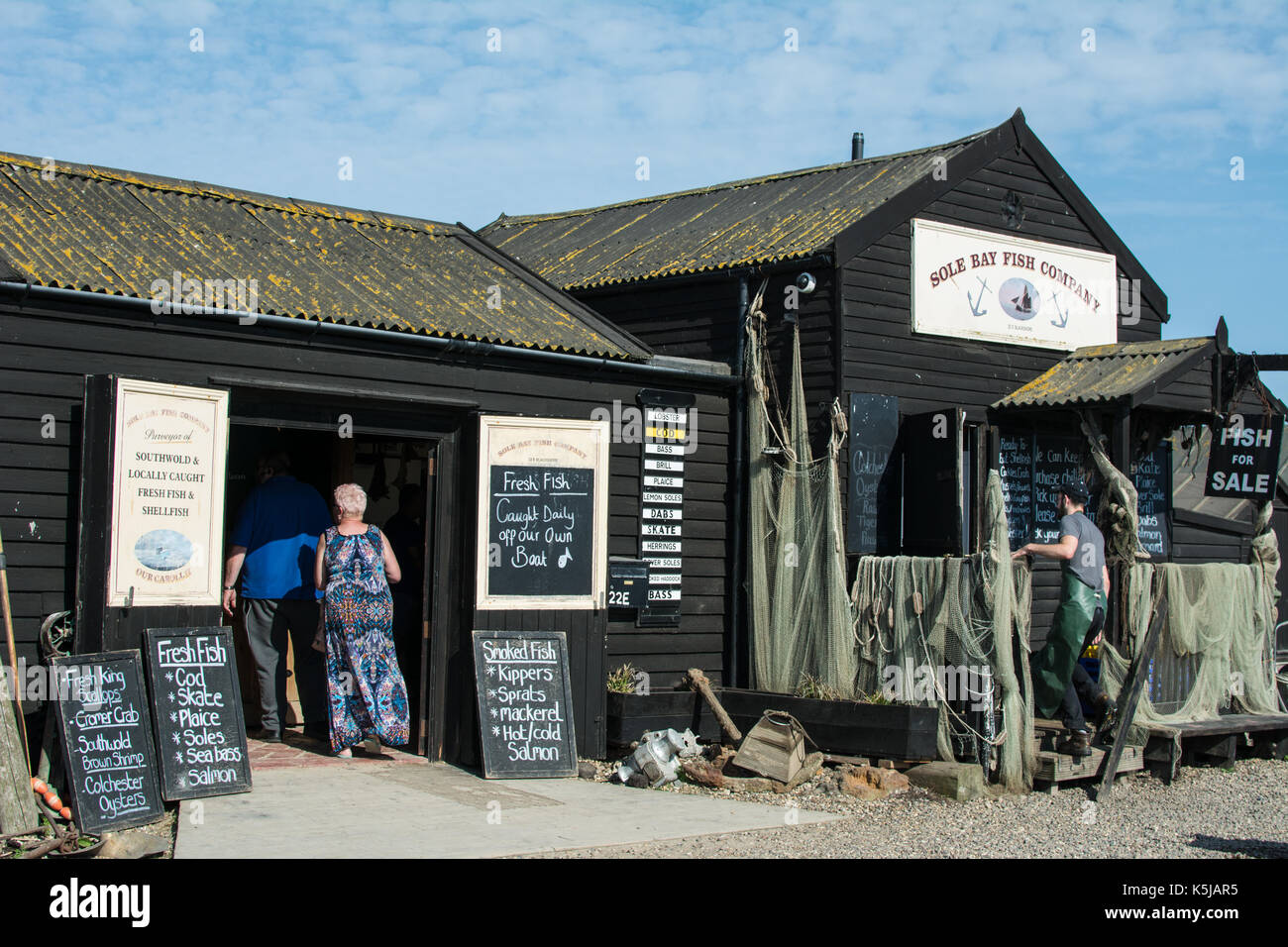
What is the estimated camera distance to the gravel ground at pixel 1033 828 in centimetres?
709

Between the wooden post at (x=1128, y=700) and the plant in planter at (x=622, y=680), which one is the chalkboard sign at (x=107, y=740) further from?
the wooden post at (x=1128, y=700)

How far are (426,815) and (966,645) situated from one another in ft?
13.0

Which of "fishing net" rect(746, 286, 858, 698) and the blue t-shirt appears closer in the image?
the blue t-shirt

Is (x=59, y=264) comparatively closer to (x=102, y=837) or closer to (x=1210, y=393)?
(x=102, y=837)

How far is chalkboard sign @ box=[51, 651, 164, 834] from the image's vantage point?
23.0ft

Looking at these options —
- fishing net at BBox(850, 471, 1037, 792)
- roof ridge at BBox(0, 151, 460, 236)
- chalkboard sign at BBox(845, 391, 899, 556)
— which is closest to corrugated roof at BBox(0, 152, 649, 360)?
roof ridge at BBox(0, 151, 460, 236)

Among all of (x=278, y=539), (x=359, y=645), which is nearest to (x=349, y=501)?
(x=278, y=539)

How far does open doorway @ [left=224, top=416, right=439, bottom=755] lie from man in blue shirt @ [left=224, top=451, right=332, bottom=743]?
328 mm

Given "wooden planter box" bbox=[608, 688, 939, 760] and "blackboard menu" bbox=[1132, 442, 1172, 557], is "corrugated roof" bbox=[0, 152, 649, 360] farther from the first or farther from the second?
"blackboard menu" bbox=[1132, 442, 1172, 557]

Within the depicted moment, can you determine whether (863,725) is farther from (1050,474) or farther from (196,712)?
(196,712)

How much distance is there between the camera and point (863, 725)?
944 cm

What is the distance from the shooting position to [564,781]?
8.88 meters
